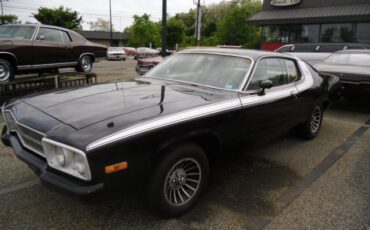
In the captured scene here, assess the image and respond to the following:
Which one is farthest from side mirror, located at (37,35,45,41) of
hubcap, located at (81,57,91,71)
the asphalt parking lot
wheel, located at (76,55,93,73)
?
the asphalt parking lot

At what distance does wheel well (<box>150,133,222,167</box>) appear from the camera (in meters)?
2.54

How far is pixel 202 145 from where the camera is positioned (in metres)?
3.08

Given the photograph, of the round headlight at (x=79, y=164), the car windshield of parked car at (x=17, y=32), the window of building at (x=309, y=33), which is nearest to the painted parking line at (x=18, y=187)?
the round headlight at (x=79, y=164)

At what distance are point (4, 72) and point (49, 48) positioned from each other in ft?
4.66

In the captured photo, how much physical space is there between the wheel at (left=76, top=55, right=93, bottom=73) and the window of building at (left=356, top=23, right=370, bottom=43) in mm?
18446

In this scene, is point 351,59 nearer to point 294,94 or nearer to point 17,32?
point 294,94

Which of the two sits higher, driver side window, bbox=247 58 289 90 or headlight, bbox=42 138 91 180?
driver side window, bbox=247 58 289 90

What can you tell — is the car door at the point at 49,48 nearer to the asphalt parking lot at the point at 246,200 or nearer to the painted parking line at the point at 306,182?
the asphalt parking lot at the point at 246,200

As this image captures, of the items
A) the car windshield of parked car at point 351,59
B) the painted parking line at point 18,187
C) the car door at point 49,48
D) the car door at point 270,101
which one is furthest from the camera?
the car door at point 49,48

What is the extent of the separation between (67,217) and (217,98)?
1830 mm

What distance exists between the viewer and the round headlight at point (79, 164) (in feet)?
7.18

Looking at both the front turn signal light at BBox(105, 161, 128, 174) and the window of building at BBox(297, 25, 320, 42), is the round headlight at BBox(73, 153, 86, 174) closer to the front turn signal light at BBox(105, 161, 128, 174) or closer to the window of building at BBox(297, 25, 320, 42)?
the front turn signal light at BBox(105, 161, 128, 174)

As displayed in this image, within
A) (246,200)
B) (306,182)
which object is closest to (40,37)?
(246,200)

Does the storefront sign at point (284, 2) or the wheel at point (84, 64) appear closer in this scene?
the wheel at point (84, 64)
